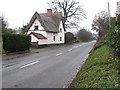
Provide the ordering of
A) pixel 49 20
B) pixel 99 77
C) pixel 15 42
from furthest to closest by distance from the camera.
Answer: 1. pixel 49 20
2. pixel 15 42
3. pixel 99 77

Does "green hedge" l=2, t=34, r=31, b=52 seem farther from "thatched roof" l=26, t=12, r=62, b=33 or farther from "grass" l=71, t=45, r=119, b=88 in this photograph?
"grass" l=71, t=45, r=119, b=88

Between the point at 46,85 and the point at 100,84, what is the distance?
7.80ft

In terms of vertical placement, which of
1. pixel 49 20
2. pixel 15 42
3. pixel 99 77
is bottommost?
pixel 99 77

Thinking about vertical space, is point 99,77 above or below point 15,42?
below

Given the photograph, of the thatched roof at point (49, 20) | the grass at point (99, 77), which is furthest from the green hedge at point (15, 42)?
the grass at point (99, 77)

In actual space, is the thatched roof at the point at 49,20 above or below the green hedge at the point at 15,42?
Answer: above

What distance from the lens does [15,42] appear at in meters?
17.4

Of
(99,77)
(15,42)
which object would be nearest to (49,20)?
(15,42)

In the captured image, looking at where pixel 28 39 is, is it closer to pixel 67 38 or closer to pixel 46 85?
pixel 46 85

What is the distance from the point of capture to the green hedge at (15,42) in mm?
16039

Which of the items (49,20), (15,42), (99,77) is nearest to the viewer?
(99,77)

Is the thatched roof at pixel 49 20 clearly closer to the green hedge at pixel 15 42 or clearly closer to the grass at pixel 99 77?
the green hedge at pixel 15 42

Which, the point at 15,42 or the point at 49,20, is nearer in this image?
the point at 15,42

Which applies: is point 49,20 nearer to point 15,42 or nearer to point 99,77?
point 15,42
